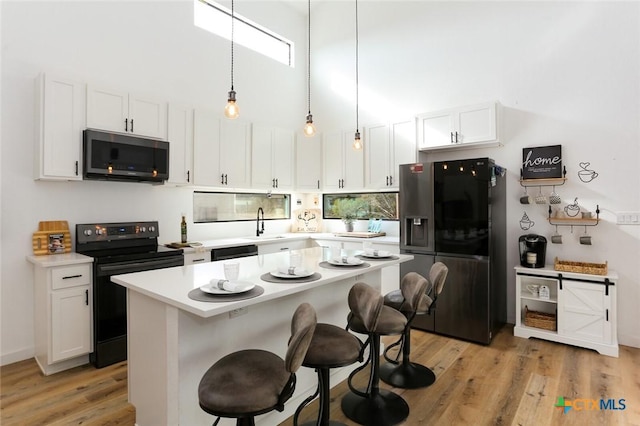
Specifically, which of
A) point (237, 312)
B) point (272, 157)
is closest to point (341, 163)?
point (272, 157)

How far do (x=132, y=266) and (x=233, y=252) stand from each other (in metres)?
1.19

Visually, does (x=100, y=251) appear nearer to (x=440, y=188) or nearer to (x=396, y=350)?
(x=396, y=350)

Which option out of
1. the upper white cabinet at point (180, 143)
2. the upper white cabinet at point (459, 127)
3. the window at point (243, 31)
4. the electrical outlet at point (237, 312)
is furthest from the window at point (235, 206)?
the electrical outlet at point (237, 312)

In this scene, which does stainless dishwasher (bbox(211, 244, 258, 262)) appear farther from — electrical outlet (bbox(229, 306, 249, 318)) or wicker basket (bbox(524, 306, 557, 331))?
→ wicker basket (bbox(524, 306, 557, 331))

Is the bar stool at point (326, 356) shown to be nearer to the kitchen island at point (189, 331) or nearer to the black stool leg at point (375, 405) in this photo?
the kitchen island at point (189, 331)

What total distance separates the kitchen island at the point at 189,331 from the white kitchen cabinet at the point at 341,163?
274cm

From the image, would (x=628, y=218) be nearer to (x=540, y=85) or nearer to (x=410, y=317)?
(x=540, y=85)

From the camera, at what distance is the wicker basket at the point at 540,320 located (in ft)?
11.6

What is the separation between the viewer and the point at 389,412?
2.30 m

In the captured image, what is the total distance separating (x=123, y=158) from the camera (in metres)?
3.32

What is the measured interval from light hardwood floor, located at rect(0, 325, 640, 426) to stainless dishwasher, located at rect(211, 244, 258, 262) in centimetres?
136

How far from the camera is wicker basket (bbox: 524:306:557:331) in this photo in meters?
3.54

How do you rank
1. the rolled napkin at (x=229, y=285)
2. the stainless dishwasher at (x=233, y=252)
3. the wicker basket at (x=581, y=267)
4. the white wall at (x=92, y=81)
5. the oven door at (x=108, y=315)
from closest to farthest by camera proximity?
the rolled napkin at (x=229, y=285) → the oven door at (x=108, y=315) → the white wall at (x=92, y=81) → the wicker basket at (x=581, y=267) → the stainless dishwasher at (x=233, y=252)

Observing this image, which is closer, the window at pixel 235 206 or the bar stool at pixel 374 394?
the bar stool at pixel 374 394
